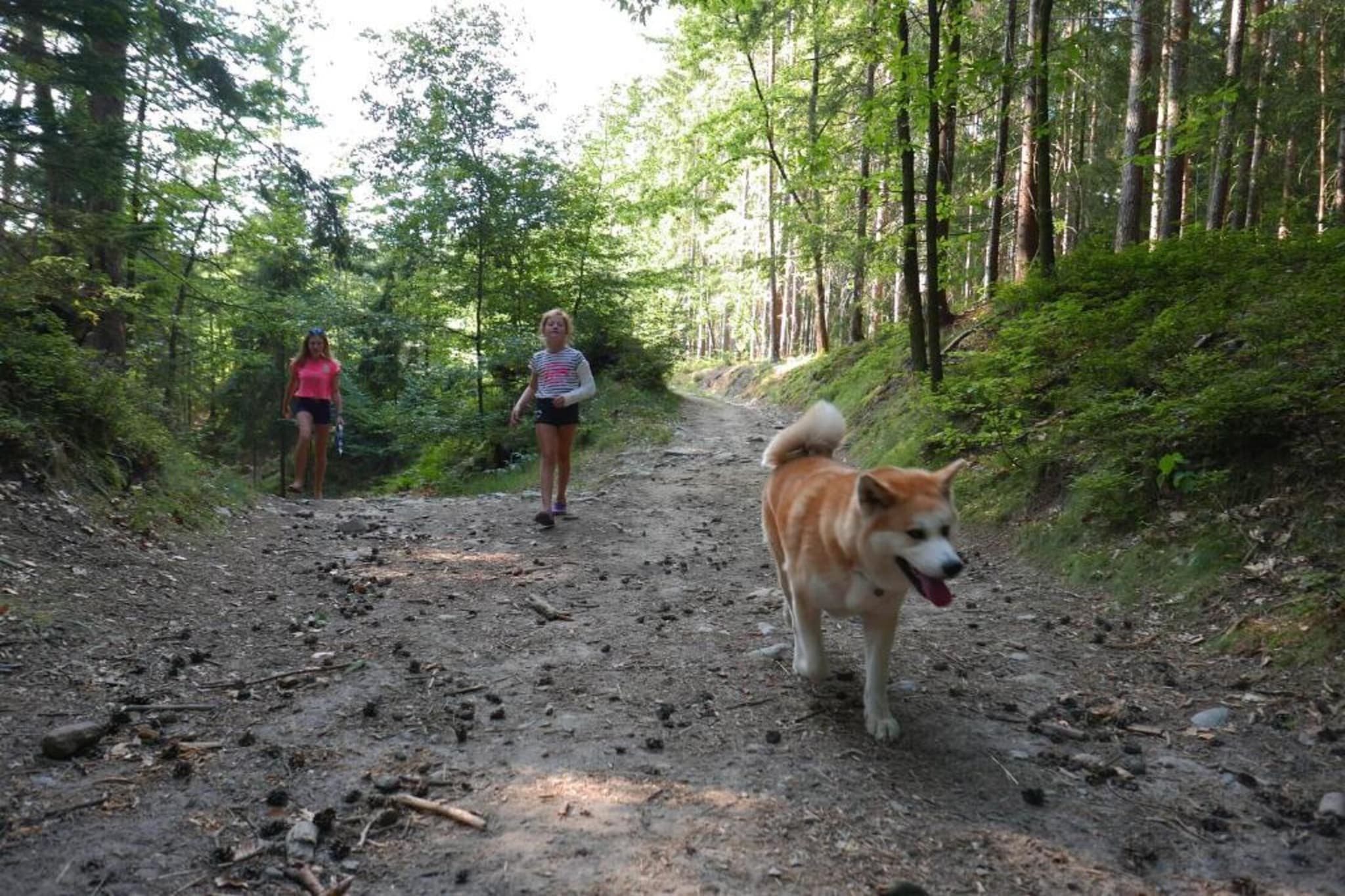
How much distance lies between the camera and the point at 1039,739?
362 cm

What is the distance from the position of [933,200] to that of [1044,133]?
1.99 m

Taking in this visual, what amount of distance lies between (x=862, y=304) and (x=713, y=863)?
1881 cm

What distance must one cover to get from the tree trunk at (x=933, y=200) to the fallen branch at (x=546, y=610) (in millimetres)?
6239

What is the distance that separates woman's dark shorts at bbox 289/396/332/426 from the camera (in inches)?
422

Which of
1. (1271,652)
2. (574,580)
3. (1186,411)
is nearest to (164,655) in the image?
(574,580)

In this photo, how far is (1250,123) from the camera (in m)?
14.2

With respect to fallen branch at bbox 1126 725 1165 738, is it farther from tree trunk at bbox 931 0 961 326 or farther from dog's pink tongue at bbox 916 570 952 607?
tree trunk at bbox 931 0 961 326

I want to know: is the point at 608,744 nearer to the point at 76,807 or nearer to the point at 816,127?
the point at 76,807

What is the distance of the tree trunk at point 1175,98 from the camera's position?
13.6m

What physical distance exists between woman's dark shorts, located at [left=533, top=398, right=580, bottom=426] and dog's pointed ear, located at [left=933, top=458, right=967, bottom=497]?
5.42 meters

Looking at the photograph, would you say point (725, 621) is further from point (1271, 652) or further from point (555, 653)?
point (1271, 652)

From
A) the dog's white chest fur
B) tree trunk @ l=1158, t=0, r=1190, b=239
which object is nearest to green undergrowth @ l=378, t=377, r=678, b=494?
the dog's white chest fur

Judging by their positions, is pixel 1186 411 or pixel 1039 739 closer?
pixel 1039 739

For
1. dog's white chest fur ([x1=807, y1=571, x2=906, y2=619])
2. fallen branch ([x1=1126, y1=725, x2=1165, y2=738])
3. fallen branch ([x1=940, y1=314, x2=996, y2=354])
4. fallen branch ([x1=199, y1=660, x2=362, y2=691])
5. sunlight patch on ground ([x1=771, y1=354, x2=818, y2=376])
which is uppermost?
sunlight patch on ground ([x1=771, y1=354, x2=818, y2=376])
